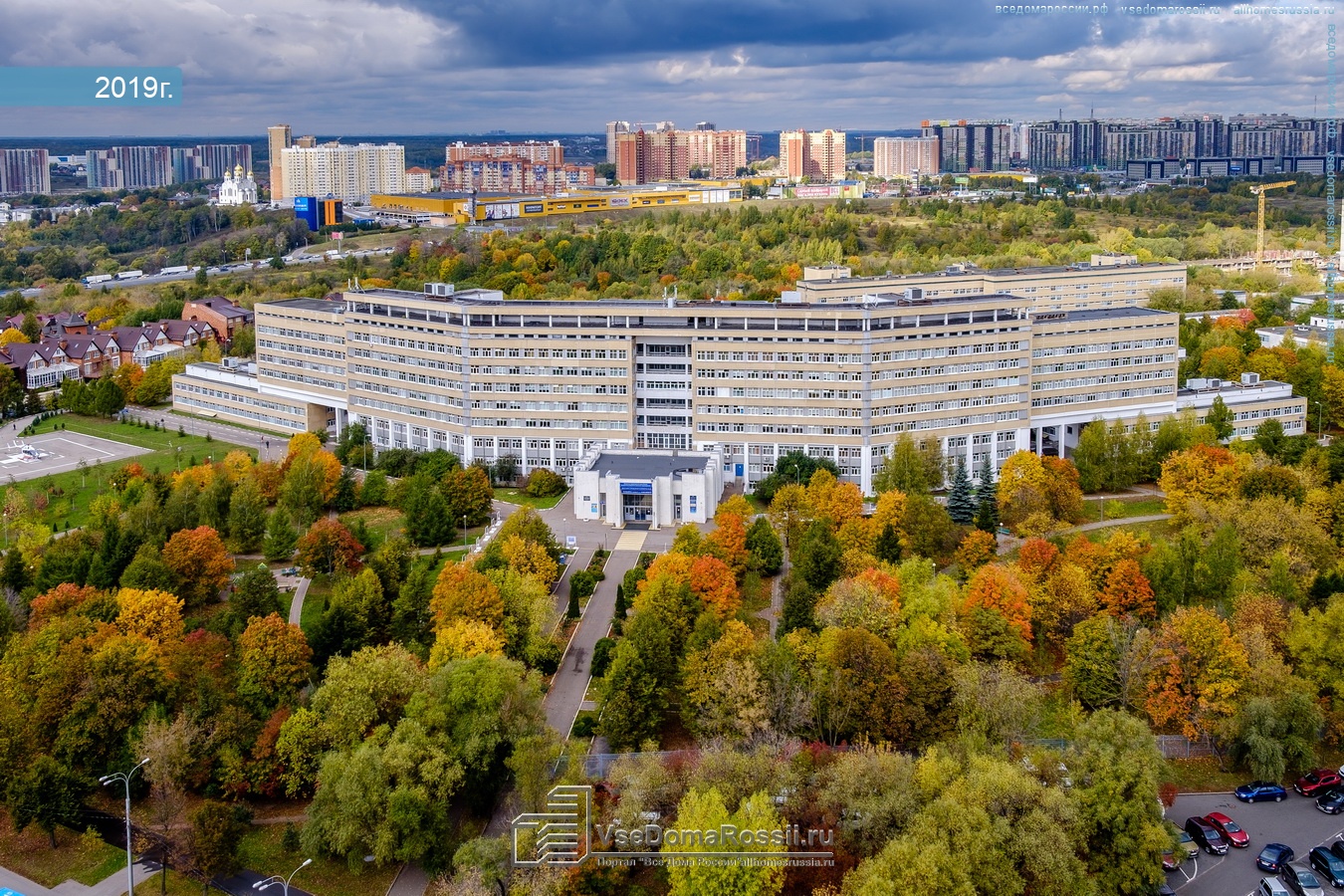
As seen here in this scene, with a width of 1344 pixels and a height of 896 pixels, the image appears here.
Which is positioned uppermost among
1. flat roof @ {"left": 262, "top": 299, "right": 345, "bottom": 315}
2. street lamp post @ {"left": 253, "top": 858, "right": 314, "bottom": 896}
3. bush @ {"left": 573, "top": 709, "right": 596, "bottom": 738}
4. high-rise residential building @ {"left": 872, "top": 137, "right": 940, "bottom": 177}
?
high-rise residential building @ {"left": 872, "top": 137, "right": 940, "bottom": 177}

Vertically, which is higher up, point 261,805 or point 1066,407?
point 1066,407

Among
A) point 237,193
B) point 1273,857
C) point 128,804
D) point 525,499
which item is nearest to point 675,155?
point 237,193

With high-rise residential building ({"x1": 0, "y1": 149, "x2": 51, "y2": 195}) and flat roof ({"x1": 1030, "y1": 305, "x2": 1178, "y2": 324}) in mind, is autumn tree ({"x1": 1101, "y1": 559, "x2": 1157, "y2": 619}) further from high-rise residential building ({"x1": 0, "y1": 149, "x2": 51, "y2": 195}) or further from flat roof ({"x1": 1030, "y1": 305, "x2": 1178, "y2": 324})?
high-rise residential building ({"x1": 0, "y1": 149, "x2": 51, "y2": 195})

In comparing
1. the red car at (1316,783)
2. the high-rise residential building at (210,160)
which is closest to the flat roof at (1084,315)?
the red car at (1316,783)

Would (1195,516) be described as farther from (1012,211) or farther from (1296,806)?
(1012,211)

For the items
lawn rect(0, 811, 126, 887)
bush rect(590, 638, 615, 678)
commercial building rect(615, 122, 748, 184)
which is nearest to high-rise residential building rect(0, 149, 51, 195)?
commercial building rect(615, 122, 748, 184)

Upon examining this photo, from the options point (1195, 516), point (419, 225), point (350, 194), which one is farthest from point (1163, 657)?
point (350, 194)
